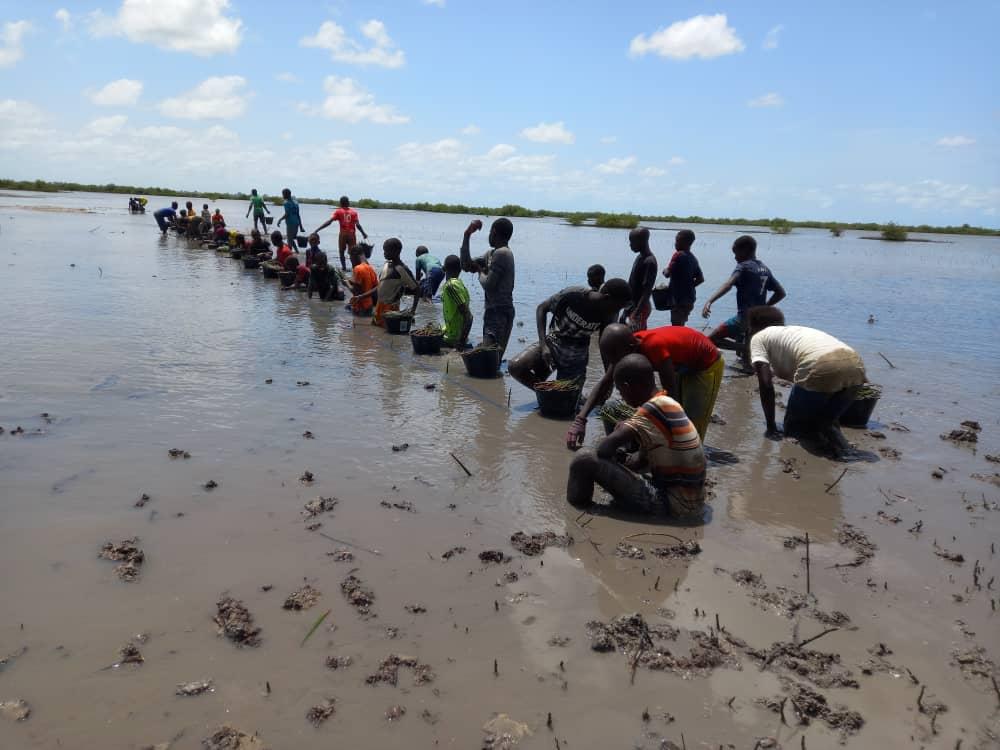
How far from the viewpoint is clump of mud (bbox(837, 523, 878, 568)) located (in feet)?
14.2

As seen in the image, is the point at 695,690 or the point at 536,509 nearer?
the point at 695,690

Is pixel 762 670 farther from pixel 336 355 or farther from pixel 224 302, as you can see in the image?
pixel 224 302

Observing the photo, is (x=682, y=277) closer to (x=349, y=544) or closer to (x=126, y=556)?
(x=349, y=544)

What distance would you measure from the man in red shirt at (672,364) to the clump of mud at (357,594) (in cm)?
223

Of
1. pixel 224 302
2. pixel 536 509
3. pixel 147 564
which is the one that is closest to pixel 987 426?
pixel 536 509

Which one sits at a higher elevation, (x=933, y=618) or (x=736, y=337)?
(x=736, y=337)

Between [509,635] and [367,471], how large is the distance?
2.28 metres

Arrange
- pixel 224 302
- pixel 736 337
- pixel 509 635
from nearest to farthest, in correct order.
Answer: pixel 509 635, pixel 736 337, pixel 224 302

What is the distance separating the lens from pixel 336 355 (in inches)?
368

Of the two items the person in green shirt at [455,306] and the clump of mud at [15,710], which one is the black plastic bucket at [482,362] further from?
the clump of mud at [15,710]

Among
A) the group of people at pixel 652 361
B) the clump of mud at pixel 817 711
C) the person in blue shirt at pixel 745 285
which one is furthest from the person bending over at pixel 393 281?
the clump of mud at pixel 817 711

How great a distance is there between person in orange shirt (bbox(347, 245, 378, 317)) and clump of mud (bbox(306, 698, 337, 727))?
960cm

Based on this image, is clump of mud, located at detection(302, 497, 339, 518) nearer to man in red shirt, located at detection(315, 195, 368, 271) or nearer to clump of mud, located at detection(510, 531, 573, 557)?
clump of mud, located at detection(510, 531, 573, 557)

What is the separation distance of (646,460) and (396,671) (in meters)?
2.30
